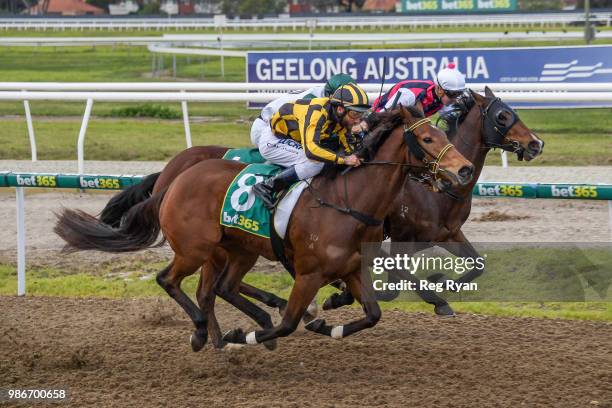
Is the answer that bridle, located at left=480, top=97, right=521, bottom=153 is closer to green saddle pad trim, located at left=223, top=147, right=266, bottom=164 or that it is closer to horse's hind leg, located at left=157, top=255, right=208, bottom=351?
green saddle pad trim, located at left=223, top=147, right=266, bottom=164

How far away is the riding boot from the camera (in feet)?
17.2

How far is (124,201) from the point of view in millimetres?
6332

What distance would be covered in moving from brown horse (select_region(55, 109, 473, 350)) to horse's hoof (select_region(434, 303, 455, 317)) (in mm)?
1060

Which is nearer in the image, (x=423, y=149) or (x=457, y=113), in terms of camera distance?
(x=423, y=149)

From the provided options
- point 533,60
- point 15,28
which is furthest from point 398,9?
point 533,60

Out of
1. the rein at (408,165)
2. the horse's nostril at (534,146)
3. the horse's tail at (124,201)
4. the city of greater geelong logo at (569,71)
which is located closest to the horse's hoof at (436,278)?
the horse's nostril at (534,146)

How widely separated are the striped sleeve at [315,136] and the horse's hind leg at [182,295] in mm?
899

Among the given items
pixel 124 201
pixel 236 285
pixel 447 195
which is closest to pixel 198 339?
pixel 236 285

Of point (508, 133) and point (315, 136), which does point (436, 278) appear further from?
point (315, 136)

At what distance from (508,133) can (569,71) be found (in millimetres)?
7709

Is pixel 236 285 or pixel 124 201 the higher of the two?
pixel 124 201

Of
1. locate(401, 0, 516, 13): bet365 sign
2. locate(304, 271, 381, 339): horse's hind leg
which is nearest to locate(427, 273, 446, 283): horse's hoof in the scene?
locate(304, 271, 381, 339): horse's hind leg

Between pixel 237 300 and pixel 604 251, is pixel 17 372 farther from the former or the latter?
pixel 604 251

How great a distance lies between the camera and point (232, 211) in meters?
5.37
